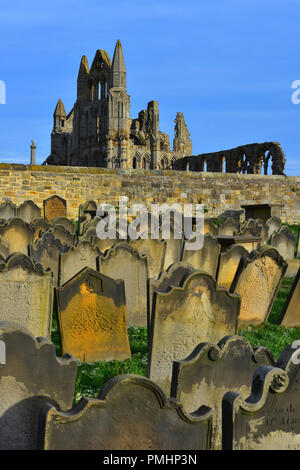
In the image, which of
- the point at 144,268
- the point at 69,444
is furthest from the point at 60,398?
the point at 144,268

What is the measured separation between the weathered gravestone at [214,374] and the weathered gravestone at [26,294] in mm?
2309

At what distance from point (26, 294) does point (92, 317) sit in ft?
2.57

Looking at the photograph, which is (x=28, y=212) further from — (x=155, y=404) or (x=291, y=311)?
(x=155, y=404)

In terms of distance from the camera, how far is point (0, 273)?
6.16 metres

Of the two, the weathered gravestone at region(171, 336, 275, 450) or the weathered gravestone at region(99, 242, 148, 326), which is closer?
the weathered gravestone at region(171, 336, 275, 450)

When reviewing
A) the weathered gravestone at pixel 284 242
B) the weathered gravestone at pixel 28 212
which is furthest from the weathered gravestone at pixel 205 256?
the weathered gravestone at pixel 28 212

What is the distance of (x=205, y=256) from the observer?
930cm

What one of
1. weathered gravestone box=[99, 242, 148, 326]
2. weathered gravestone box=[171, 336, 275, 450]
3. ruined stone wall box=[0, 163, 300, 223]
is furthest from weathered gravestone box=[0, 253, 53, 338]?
ruined stone wall box=[0, 163, 300, 223]

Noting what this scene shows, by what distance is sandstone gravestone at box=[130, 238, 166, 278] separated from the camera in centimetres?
925

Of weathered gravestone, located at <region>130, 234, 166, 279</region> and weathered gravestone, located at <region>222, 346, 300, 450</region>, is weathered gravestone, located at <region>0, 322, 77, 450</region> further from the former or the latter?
weathered gravestone, located at <region>130, 234, 166, 279</region>

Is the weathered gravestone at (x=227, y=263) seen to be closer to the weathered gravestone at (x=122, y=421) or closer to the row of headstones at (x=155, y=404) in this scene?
the row of headstones at (x=155, y=404)

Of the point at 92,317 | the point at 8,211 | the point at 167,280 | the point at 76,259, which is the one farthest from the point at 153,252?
the point at 8,211

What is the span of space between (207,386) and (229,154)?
1103 inches

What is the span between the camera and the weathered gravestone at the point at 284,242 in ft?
39.1
